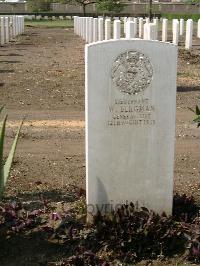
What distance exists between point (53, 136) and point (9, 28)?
21.7 m

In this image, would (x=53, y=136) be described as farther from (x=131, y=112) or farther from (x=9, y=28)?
(x=9, y=28)

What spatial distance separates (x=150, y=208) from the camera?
4.38m

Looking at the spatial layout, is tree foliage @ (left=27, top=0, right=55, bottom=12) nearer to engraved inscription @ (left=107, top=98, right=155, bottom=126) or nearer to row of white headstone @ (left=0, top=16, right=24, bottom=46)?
row of white headstone @ (left=0, top=16, right=24, bottom=46)

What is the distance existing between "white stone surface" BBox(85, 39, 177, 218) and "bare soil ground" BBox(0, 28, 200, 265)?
0.67 m

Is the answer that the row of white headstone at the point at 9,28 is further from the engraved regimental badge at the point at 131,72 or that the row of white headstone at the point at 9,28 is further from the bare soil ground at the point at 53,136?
the engraved regimental badge at the point at 131,72

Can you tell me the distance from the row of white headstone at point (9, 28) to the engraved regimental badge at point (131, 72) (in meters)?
21.4

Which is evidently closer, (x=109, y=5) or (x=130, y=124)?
(x=130, y=124)

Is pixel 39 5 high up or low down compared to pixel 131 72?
up

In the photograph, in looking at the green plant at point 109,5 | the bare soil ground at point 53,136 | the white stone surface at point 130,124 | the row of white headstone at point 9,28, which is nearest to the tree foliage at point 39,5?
the green plant at point 109,5

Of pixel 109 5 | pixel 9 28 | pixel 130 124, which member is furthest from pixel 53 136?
pixel 109 5

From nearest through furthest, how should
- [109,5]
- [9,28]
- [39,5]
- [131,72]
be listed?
[131,72], [9,28], [109,5], [39,5]

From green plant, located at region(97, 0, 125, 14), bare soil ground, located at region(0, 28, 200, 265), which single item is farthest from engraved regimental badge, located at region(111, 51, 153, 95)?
green plant, located at region(97, 0, 125, 14)

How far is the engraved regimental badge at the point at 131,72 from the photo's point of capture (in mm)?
4098

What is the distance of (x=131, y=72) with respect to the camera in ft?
13.5
